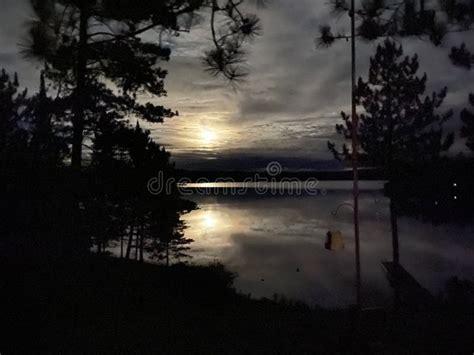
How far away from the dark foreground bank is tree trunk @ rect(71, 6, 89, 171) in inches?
169

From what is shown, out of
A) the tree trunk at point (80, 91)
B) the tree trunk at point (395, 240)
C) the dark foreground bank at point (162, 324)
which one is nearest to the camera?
the dark foreground bank at point (162, 324)

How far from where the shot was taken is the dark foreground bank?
837 cm

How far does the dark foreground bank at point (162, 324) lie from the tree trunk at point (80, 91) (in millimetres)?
4304

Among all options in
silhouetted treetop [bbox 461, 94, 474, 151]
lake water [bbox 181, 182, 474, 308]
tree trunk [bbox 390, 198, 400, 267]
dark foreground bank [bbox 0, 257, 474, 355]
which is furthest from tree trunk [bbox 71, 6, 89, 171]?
silhouetted treetop [bbox 461, 94, 474, 151]

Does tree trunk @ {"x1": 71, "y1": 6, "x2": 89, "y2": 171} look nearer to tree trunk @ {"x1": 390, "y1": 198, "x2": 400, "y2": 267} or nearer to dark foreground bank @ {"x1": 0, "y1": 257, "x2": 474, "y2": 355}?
dark foreground bank @ {"x1": 0, "y1": 257, "x2": 474, "y2": 355}

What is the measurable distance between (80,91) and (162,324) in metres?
8.77

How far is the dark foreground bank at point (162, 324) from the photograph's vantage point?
8367 mm

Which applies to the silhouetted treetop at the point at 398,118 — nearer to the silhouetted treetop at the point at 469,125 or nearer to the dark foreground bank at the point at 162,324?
the silhouetted treetop at the point at 469,125

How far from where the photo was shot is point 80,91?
50.0 ft

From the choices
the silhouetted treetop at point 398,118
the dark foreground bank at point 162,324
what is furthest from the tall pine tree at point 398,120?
the dark foreground bank at point 162,324

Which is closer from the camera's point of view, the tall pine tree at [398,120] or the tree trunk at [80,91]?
the tree trunk at [80,91]

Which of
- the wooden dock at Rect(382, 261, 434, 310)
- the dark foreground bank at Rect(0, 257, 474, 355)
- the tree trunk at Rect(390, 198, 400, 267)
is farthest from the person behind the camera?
the tree trunk at Rect(390, 198, 400, 267)

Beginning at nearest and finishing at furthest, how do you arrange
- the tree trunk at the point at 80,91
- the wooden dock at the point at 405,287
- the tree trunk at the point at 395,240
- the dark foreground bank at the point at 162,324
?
the dark foreground bank at the point at 162,324 → the tree trunk at the point at 80,91 → the wooden dock at the point at 405,287 → the tree trunk at the point at 395,240

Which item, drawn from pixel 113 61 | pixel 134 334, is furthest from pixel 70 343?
pixel 113 61
